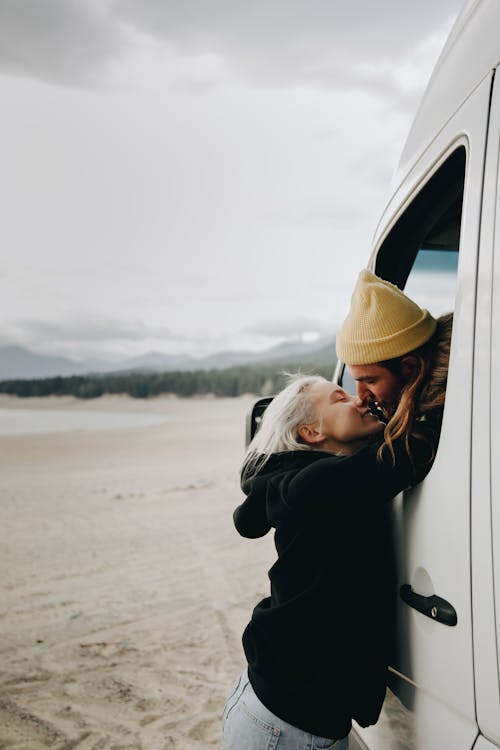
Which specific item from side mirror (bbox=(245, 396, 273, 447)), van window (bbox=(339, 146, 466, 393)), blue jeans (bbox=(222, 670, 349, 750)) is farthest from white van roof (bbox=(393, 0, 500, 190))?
blue jeans (bbox=(222, 670, 349, 750))

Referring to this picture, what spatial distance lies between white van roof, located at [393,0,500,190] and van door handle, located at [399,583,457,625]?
3.92ft

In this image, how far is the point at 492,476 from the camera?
4.09ft

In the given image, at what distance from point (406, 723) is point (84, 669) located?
3814 mm

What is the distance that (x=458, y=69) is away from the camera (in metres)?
1.67

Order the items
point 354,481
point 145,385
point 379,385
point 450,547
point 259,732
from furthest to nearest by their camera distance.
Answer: point 145,385 → point 379,385 → point 259,732 → point 354,481 → point 450,547

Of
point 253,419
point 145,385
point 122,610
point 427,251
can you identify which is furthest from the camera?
point 145,385

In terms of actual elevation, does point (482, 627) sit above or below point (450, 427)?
below

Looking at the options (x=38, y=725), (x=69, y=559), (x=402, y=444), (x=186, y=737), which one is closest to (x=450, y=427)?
(x=402, y=444)

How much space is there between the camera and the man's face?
71.2 inches

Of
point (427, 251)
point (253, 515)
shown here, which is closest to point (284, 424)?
point (253, 515)

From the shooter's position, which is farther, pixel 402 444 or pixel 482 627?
pixel 402 444

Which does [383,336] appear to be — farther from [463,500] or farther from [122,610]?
[122,610]

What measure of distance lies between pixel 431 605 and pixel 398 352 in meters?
Answer: 0.65

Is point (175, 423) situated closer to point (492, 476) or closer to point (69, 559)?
point (69, 559)
